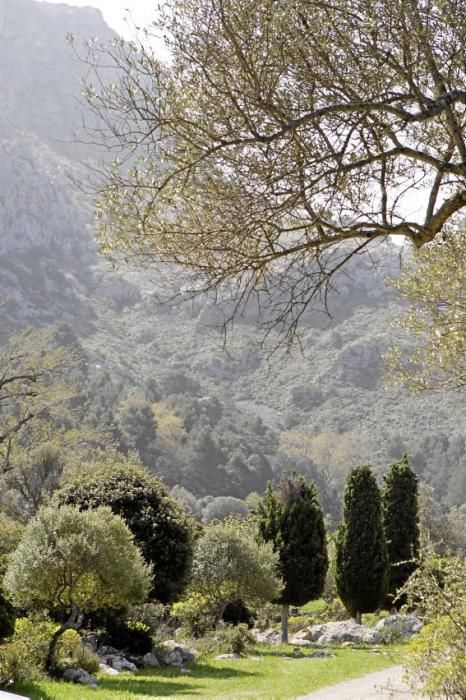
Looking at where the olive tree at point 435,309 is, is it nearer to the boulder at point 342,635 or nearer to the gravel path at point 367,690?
the gravel path at point 367,690

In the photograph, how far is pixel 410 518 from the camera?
2948cm

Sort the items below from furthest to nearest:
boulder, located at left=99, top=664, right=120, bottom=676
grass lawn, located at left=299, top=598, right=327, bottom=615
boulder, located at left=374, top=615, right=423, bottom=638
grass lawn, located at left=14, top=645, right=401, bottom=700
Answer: grass lawn, located at left=299, top=598, right=327, bottom=615 → boulder, located at left=374, top=615, right=423, bottom=638 → boulder, located at left=99, top=664, right=120, bottom=676 → grass lawn, located at left=14, top=645, right=401, bottom=700

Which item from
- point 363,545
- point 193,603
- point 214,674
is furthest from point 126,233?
point 363,545

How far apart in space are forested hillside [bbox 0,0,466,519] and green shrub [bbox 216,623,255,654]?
4355cm

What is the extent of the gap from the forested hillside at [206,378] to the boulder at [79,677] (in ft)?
169

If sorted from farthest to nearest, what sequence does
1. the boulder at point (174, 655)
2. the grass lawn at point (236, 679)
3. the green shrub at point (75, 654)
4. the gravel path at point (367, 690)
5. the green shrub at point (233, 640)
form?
the green shrub at point (233, 640)
the boulder at point (174, 655)
the green shrub at point (75, 654)
the grass lawn at point (236, 679)
the gravel path at point (367, 690)

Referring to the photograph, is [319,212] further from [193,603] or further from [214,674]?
[193,603]

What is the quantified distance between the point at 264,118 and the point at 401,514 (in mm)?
25127

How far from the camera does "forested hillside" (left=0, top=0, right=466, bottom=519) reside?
8294 cm

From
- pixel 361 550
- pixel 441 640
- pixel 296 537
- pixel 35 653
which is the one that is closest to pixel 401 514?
pixel 361 550

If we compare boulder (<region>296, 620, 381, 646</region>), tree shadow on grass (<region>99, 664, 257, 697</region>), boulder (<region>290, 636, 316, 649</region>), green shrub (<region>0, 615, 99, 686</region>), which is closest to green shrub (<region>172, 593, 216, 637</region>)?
boulder (<region>290, 636, 316, 649</region>)

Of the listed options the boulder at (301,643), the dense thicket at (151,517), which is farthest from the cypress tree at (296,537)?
the dense thicket at (151,517)

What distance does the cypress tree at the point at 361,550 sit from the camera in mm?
25609

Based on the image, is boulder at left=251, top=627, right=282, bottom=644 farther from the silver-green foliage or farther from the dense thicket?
the silver-green foliage
